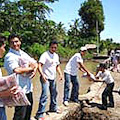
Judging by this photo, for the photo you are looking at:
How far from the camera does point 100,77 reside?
274 inches

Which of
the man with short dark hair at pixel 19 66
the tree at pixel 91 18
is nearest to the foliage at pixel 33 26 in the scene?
the tree at pixel 91 18

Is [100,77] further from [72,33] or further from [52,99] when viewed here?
[72,33]

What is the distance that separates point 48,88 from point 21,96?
2.14 meters

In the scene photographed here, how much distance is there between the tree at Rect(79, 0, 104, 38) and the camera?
4525cm

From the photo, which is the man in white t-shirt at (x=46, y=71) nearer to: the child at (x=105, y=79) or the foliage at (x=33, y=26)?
the child at (x=105, y=79)

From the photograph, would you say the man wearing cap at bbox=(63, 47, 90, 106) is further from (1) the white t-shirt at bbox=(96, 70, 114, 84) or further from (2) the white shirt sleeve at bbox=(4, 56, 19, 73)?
(2) the white shirt sleeve at bbox=(4, 56, 19, 73)

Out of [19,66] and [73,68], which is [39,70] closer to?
[19,66]

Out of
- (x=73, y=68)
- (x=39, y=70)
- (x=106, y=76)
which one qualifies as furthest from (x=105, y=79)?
(x=39, y=70)

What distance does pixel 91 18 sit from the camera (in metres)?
46.2

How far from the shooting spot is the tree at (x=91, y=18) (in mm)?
45250

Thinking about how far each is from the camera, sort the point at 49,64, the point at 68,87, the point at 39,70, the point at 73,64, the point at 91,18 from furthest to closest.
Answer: the point at 91,18
the point at 68,87
the point at 73,64
the point at 49,64
the point at 39,70

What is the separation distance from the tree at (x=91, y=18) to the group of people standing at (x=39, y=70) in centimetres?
3817

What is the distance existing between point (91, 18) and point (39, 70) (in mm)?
41647

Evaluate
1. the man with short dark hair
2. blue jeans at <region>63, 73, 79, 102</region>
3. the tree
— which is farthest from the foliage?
the man with short dark hair
